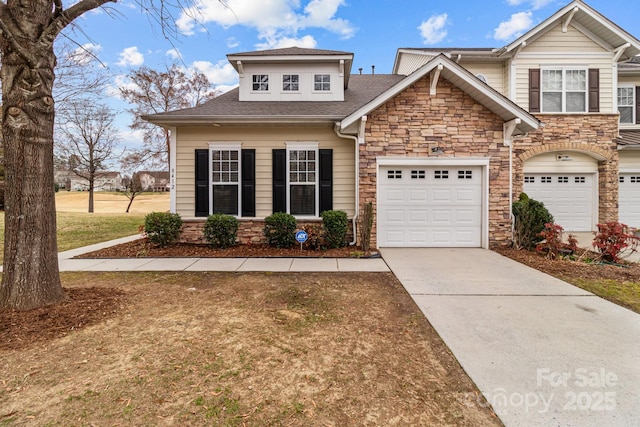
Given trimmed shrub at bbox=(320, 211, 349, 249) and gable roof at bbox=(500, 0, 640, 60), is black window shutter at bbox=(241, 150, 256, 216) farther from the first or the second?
gable roof at bbox=(500, 0, 640, 60)

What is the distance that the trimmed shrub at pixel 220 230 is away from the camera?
7.62 meters

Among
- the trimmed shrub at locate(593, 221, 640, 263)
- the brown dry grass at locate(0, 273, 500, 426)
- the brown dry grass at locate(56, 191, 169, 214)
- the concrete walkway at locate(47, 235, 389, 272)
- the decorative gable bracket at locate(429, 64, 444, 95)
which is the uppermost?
the decorative gable bracket at locate(429, 64, 444, 95)

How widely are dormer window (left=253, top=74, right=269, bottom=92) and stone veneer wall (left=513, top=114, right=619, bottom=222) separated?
29.0 feet

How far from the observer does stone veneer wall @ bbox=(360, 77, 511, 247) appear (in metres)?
7.62

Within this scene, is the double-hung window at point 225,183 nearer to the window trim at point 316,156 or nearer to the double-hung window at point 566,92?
the window trim at point 316,156

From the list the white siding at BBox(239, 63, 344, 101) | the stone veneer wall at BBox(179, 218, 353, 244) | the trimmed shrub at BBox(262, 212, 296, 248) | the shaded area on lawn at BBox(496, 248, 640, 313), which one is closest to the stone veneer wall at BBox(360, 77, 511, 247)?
the shaded area on lawn at BBox(496, 248, 640, 313)

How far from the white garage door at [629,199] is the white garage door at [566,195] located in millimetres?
1445

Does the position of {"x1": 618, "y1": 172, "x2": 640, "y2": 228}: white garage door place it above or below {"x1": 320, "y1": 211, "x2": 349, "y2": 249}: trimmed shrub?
above

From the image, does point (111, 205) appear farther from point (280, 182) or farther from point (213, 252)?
point (280, 182)

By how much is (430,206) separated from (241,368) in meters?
6.71

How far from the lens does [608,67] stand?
10039 mm

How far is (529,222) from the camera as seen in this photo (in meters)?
7.32

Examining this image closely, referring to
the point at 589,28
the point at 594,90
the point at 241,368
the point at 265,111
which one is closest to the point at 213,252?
the point at 265,111

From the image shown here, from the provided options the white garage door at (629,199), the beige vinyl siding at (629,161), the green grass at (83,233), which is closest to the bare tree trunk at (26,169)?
the green grass at (83,233)
